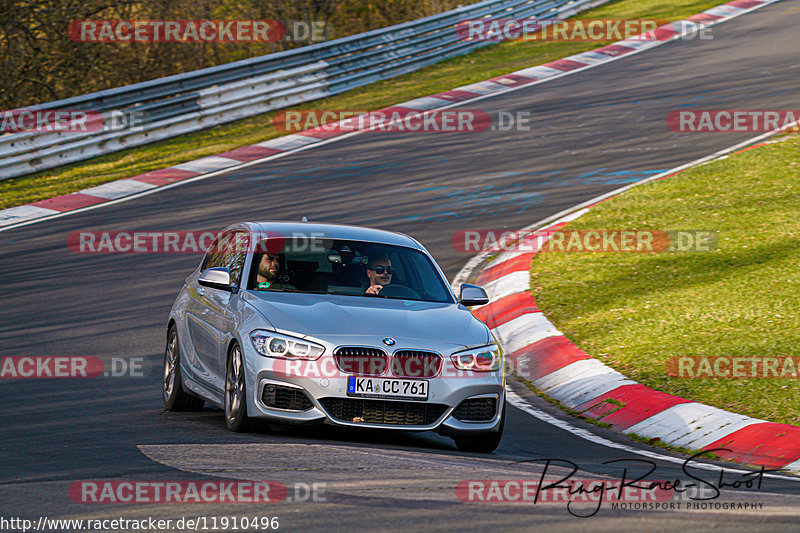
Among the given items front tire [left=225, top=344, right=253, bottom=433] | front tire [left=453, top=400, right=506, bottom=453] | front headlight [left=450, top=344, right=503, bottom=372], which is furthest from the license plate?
front tire [left=225, top=344, right=253, bottom=433]

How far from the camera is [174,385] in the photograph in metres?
8.84

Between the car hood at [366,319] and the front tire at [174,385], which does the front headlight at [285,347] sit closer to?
the car hood at [366,319]

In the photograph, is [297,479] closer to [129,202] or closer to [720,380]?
[720,380]

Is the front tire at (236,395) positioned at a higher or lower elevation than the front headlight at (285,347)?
lower

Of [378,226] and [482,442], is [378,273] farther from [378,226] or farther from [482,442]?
[378,226]

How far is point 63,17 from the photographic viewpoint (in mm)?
22031

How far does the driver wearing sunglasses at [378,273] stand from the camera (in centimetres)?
830

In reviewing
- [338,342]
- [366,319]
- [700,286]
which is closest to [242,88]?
[700,286]

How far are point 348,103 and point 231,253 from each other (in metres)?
13.8

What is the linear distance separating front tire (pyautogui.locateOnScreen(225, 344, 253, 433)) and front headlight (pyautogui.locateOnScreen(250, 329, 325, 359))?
0.75 feet

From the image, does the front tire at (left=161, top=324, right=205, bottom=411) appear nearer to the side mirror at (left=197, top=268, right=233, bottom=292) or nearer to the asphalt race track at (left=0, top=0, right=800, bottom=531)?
the asphalt race track at (left=0, top=0, right=800, bottom=531)

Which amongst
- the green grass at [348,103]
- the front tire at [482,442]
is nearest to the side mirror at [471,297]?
the front tire at [482,442]

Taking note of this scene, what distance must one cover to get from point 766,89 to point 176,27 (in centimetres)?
1233

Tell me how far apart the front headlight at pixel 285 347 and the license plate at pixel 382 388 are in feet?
0.96
